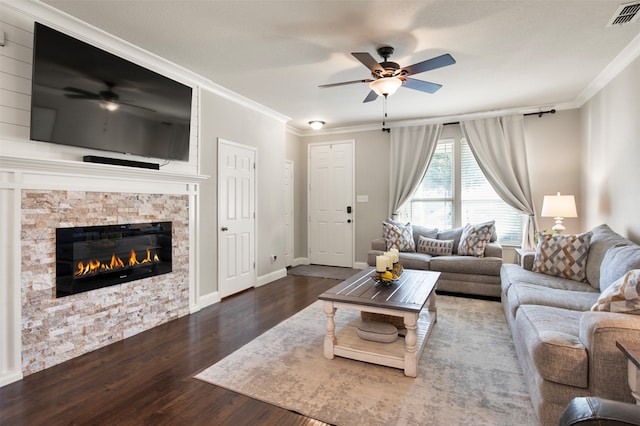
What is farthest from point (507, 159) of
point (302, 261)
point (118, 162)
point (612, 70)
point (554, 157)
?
point (118, 162)

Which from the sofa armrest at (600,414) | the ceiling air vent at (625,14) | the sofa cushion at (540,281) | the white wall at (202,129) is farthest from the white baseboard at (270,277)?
the ceiling air vent at (625,14)

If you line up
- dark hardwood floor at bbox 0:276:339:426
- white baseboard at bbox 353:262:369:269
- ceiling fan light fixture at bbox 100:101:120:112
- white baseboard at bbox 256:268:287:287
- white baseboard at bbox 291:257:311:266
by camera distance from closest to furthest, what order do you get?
dark hardwood floor at bbox 0:276:339:426 < ceiling fan light fixture at bbox 100:101:120:112 < white baseboard at bbox 256:268:287:287 < white baseboard at bbox 353:262:369:269 < white baseboard at bbox 291:257:311:266

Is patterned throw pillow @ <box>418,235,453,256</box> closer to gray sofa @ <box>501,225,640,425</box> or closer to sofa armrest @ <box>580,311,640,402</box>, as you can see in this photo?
gray sofa @ <box>501,225,640,425</box>

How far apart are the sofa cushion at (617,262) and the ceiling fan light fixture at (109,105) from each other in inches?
164

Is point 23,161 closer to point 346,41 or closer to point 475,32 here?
point 346,41

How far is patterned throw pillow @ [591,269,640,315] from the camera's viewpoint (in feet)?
5.78

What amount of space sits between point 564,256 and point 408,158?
2977 mm

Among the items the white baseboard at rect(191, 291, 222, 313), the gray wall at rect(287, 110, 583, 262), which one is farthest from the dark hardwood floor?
the gray wall at rect(287, 110, 583, 262)

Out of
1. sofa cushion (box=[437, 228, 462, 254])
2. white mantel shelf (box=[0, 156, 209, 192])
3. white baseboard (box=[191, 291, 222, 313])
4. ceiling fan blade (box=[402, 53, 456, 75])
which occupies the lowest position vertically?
white baseboard (box=[191, 291, 222, 313])

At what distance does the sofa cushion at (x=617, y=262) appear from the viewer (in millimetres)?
2256

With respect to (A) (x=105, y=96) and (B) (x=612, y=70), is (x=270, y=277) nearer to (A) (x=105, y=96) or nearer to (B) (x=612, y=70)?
(A) (x=105, y=96)

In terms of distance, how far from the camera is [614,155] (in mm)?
3568

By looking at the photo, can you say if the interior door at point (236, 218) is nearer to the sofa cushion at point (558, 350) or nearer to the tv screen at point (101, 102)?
the tv screen at point (101, 102)

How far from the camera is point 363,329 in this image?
8.74 feet
